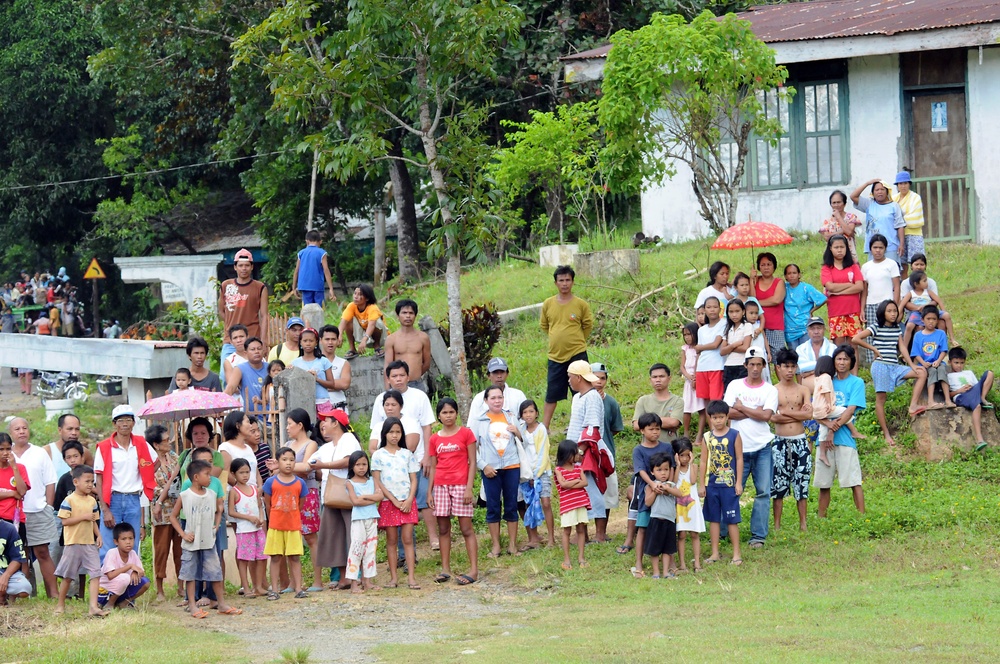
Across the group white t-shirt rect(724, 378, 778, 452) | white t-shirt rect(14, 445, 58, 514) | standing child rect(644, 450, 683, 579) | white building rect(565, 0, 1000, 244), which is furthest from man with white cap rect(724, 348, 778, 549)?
white building rect(565, 0, 1000, 244)

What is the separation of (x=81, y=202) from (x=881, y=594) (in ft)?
101

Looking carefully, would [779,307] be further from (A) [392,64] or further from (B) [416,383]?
(A) [392,64]

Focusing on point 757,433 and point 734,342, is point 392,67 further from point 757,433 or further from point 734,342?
point 757,433

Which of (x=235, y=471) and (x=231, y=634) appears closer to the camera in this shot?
(x=231, y=634)

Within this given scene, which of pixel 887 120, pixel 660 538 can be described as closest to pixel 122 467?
pixel 660 538

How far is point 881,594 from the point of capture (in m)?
9.39

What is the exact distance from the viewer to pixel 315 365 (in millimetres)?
12836

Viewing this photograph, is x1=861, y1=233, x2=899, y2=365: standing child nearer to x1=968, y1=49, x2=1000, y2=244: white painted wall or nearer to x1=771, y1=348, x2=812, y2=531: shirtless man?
x1=771, y1=348, x2=812, y2=531: shirtless man

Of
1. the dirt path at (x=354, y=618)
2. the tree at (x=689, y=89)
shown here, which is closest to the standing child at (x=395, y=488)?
the dirt path at (x=354, y=618)

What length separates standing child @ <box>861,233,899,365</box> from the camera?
1358 centimetres

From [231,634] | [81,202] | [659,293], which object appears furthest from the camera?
[81,202]

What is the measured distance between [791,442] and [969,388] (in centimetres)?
243

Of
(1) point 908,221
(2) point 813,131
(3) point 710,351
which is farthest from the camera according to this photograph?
(2) point 813,131

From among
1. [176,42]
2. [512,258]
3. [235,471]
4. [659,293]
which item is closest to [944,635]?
[235,471]
